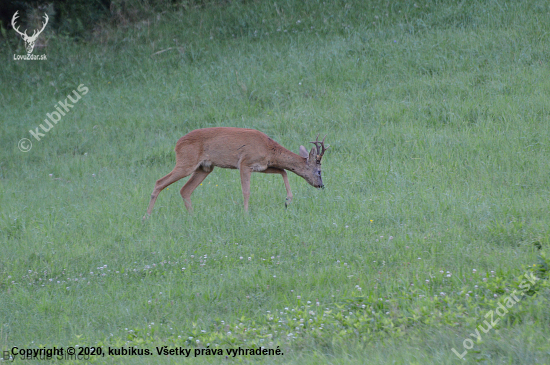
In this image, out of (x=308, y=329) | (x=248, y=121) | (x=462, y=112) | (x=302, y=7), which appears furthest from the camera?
(x=302, y=7)

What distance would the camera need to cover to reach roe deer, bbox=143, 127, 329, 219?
9.45 metres

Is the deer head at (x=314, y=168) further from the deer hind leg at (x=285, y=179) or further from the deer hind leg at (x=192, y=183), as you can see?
the deer hind leg at (x=192, y=183)

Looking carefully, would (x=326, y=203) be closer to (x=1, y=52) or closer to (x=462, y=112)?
(x=462, y=112)

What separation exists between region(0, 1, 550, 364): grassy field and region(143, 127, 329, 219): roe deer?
380 millimetres

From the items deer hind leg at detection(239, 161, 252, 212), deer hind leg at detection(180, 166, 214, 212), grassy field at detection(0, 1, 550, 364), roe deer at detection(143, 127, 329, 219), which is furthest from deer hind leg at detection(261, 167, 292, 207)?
deer hind leg at detection(180, 166, 214, 212)

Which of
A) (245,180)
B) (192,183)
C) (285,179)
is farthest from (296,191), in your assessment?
(192,183)

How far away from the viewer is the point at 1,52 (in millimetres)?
18984

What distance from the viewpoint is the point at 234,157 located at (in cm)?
945

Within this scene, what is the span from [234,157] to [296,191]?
1171mm

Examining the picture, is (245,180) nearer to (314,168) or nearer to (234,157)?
(234,157)

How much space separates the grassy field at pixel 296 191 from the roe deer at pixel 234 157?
0.38m

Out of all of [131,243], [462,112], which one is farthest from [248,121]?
[131,243]

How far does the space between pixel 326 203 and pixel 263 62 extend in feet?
25.5

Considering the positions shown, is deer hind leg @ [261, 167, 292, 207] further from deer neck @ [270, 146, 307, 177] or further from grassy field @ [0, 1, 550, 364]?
grassy field @ [0, 1, 550, 364]
